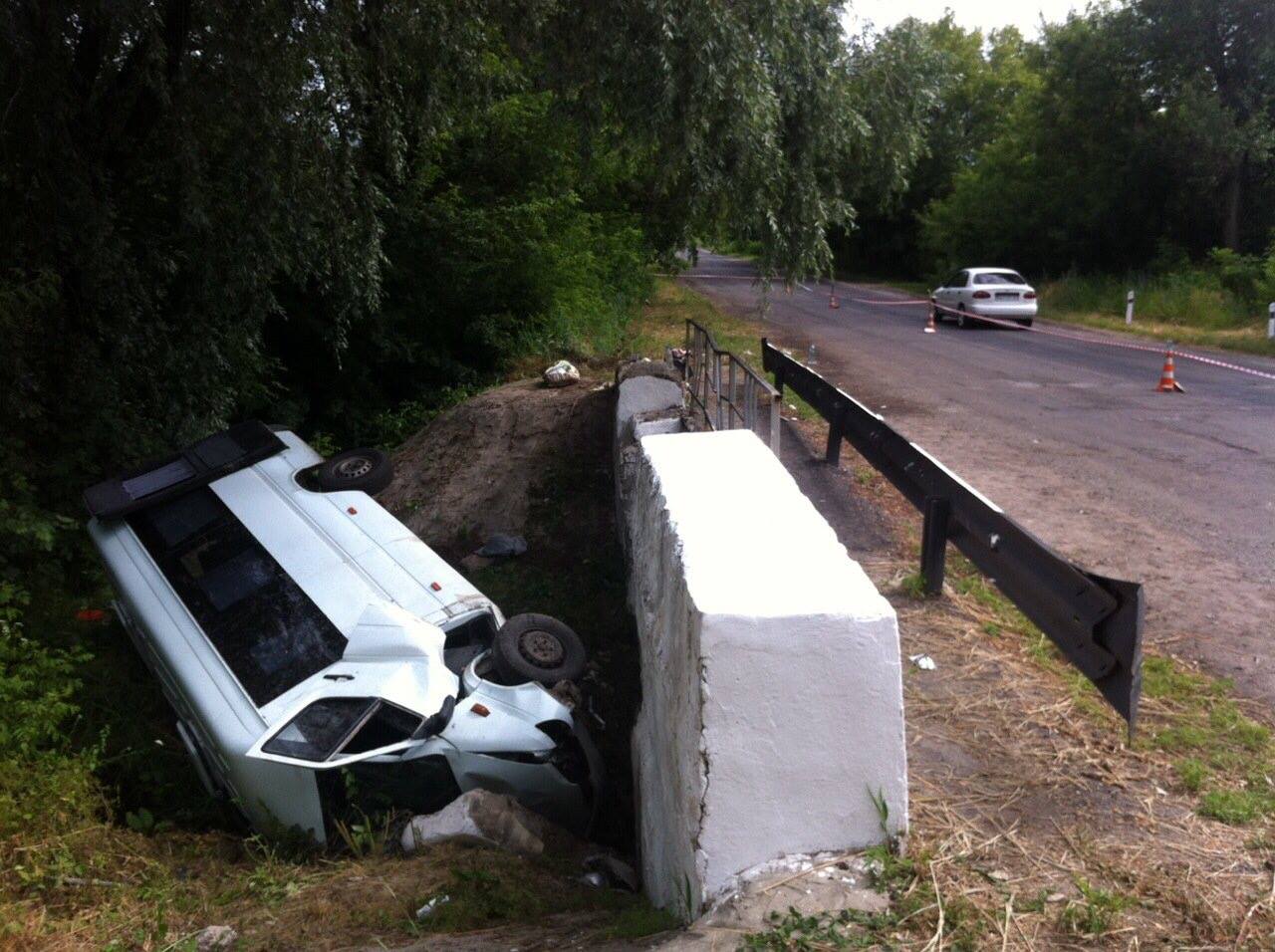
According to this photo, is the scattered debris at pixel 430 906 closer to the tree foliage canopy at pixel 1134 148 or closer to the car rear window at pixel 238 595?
the car rear window at pixel 238 595

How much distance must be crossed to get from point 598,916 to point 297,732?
220cm

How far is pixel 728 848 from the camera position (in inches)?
114

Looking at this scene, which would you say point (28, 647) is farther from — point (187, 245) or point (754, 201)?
point (754, 201)

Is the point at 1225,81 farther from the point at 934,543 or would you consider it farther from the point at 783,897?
the point at 783,897

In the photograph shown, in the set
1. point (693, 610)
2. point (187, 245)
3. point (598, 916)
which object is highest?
point (187, 245)

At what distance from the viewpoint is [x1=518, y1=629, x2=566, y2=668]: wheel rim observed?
5.98m

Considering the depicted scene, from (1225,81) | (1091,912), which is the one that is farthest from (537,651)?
(1225,81)

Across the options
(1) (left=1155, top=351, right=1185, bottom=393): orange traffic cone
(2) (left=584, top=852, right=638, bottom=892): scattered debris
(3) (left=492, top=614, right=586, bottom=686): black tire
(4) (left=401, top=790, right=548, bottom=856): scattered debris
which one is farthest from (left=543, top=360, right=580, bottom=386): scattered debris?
(1) (left=1155, top=351, right=1185, bottom=393): orange traffic cone

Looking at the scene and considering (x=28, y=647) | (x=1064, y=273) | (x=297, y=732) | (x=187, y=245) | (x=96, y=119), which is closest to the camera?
(x=297, y=732)

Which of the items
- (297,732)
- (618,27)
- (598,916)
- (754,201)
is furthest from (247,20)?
(598,916)

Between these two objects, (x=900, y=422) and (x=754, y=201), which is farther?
(x=900, y=422)

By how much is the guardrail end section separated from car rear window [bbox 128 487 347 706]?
363 cm

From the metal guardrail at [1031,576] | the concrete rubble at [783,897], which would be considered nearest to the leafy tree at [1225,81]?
the metal guardrail at [1031,576]

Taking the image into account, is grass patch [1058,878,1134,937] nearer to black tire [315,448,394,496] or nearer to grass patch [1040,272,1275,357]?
black tire [315,448,394,496]
